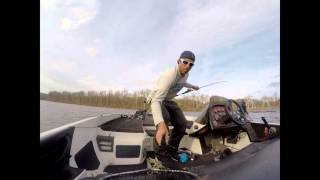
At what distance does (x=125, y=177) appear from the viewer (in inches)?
91.1

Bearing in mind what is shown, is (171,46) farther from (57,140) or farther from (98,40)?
(57,140)

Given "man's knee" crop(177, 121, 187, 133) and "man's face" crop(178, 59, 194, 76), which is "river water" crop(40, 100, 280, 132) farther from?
"man's face" crop(178, 59, 194, 76)

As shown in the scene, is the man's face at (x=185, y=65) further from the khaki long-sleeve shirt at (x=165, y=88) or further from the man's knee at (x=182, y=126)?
the man's knee at (x=182, y=126)

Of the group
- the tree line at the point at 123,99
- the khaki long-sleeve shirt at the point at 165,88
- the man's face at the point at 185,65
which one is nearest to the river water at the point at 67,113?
the tree line at the point at 123,99

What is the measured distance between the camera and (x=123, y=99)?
2.37 meters

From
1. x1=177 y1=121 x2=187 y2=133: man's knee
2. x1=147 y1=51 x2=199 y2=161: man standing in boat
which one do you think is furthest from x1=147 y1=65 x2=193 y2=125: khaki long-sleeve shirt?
x1=177 y1=121 x2=187 y2=133: man's knee

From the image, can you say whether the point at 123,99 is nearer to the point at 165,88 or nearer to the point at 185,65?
the point at 165,88

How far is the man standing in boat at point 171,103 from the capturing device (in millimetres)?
2367

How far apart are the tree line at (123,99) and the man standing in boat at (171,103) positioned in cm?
5

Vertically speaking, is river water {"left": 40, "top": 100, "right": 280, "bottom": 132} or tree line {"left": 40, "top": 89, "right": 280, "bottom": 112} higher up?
tree line {"left": 40, "top": 89, "right": 280, "bottom": 112}

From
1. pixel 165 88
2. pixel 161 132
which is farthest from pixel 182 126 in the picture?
pixel 165 88

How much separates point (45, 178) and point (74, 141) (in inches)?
9.9

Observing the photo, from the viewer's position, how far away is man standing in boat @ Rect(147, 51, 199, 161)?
237 centimetres

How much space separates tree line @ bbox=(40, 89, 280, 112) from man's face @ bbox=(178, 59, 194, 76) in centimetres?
14
